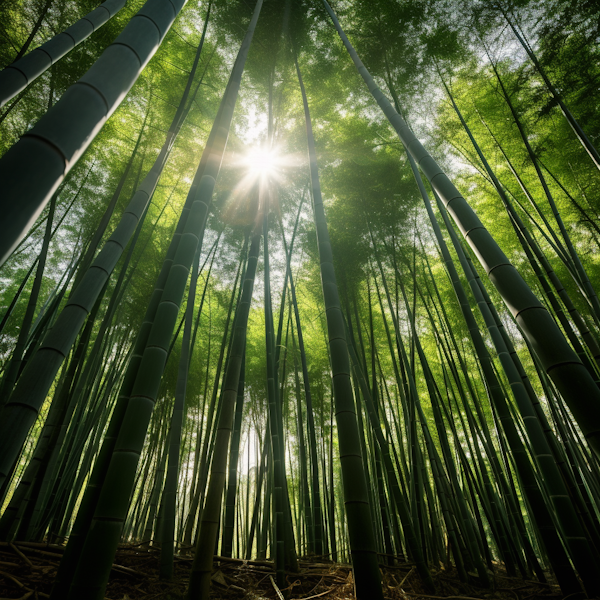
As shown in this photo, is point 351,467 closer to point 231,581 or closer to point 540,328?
point 540,328

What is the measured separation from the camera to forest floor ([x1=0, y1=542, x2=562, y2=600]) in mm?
1583

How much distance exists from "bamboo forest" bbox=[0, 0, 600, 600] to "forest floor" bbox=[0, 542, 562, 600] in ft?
0.07

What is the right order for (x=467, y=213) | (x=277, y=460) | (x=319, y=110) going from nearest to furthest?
(x=467, y=213) < (x=277, y=460) < (x=319, y=110)

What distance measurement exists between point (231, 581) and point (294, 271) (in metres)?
4.08

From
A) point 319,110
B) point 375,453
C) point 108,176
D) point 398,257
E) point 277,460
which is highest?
point 319,110

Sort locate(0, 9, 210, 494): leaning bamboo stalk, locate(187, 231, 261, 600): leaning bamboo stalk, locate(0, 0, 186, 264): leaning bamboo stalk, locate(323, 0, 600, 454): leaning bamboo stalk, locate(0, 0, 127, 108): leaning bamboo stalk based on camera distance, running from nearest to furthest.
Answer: locate(0, 0, 186, 264): leaning bamboo stalk, locate(323, 0, 600, 454): leaning bamboo stalk, locate(0, 9, 210, 494): leaning bamboo stalk, locate(187, 231, 261, 600): leaning bamboo stalk, locate(0, 0, 127, 108): leaning bamboo stalk

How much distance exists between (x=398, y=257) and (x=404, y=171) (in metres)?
1.12

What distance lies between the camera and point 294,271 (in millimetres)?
5516

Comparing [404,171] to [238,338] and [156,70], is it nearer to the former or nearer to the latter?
[156,70]

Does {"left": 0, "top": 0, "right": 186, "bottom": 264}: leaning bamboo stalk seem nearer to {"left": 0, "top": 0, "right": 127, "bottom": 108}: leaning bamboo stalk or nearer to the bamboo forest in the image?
the bamboo forest

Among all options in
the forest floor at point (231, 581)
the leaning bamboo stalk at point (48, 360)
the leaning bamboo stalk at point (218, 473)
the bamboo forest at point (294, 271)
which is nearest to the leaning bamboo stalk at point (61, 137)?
the bamboo forest at point (294, 271)

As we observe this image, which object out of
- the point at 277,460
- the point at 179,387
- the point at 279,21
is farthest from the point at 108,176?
the point at 277,460

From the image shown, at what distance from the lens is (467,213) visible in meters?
1.20

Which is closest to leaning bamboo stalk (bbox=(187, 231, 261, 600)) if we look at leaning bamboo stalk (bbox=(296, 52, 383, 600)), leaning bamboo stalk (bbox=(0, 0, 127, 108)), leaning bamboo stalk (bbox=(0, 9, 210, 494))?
leaning bamboo stalk (bbox=(296, 52, 383, 600))
